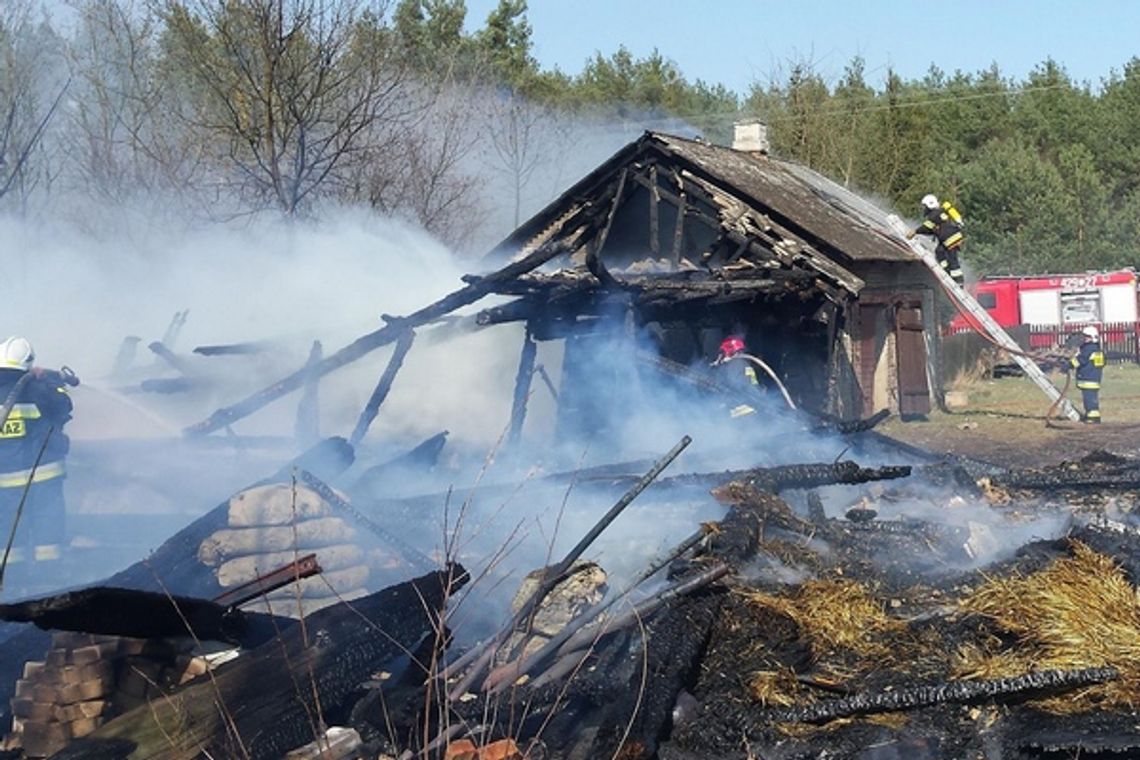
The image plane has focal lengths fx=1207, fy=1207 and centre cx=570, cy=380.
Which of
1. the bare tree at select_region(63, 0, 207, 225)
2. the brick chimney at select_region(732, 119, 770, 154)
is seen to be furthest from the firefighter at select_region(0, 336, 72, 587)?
the brick chimney at select_region(732, 119, 770, 154)

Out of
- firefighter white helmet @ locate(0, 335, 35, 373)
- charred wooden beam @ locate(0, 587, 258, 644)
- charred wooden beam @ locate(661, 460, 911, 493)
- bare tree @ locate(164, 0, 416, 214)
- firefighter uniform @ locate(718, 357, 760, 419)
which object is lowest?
charred wooden beam @ locate(661, 460, 911, 493)

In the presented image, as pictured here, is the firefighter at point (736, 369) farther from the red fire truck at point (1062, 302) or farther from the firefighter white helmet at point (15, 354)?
the red fire truck at point (1062, 302)

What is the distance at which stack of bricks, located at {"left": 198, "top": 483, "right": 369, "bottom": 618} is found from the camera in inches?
286

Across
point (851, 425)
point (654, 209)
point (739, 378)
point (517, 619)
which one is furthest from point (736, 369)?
point (517, 619)

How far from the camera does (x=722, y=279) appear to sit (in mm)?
15352

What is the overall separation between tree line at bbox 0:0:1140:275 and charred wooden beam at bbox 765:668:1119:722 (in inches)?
425

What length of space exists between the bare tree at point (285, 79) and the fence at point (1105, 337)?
17.0m

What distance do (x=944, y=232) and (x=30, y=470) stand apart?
1536 cm

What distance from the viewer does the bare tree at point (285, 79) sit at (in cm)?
1418

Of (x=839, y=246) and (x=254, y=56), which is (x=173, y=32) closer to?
(x=254, y=56)

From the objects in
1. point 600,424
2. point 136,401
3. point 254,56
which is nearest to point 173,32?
point 254,56

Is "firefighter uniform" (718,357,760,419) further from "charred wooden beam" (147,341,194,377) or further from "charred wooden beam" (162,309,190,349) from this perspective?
"charred wooden beam" (162,309,190,349)

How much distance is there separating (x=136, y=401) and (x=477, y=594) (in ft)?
23.0

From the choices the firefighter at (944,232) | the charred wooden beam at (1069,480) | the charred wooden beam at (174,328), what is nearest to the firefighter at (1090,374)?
the firefighter at (944,232)
